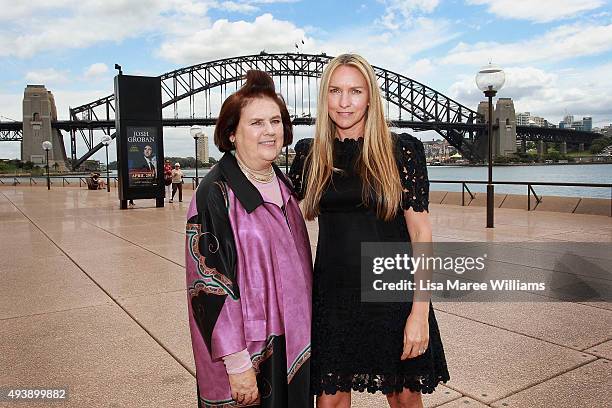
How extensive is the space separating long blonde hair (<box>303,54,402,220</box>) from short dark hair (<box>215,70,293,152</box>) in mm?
228

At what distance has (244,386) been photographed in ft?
5.89

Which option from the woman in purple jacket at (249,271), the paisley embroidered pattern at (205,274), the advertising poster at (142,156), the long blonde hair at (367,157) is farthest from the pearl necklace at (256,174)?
the advertising poster at (142,156)

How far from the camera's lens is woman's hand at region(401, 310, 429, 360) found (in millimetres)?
1947

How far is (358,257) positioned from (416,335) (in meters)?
0.36

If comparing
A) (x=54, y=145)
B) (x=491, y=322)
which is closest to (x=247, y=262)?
(x=491, y=322)

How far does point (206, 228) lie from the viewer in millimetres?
1790

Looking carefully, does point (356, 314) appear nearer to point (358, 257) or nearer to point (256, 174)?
point (358, 257)

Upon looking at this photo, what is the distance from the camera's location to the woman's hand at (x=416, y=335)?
1.95 metres

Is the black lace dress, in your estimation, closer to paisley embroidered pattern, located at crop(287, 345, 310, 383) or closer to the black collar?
paisley embroidered pattern, located at crop(287, 345, 310, 383)

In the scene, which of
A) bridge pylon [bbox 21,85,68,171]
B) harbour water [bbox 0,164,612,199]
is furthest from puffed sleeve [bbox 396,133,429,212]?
bridge pylon [bbox 21,85,68,171]

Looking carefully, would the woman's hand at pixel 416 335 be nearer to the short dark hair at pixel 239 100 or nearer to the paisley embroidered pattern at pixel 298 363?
the paisley embroidered pattern at pixel 298 363

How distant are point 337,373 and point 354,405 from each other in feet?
3.19

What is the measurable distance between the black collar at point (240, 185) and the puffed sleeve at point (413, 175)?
1.84 feet

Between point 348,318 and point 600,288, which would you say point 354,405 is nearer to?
point 348,318
